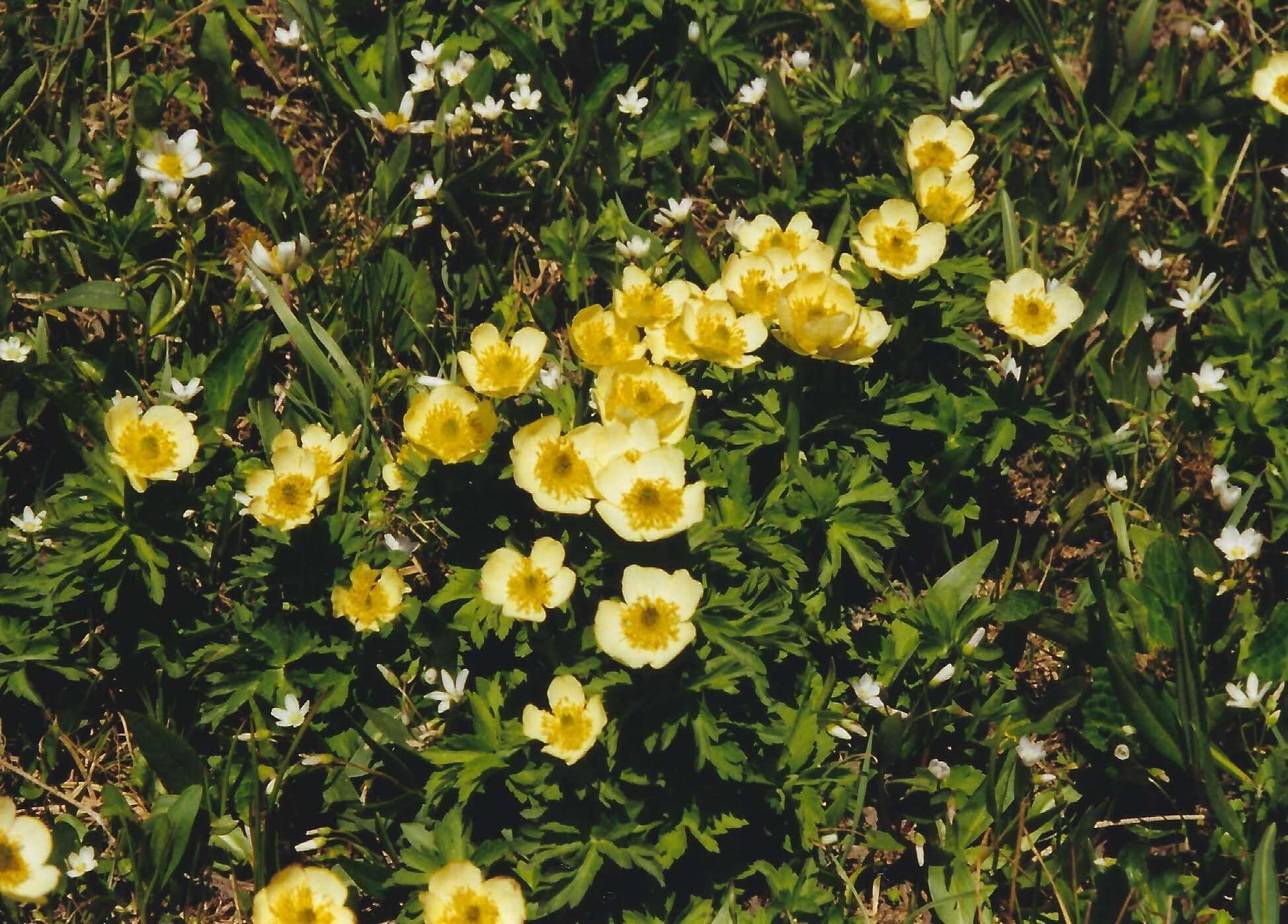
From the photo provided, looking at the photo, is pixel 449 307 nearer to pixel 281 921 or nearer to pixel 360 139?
pixel 360 139

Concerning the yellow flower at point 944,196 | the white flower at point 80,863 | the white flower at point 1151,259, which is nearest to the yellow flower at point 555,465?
the yellow flower at point 944,196

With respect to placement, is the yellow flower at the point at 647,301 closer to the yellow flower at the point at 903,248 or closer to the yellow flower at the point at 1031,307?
the yellow flower at the point at 903,248

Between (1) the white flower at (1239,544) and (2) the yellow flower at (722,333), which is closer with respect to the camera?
(2) the yellow flower at (722,333)

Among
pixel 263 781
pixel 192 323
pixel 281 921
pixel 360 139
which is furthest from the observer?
pixel 360 139

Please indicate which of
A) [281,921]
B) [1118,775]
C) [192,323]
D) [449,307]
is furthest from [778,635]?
[192,323]

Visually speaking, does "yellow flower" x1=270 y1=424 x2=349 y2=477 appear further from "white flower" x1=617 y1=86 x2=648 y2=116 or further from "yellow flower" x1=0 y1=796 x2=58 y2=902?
"white flower" x1=617 y1=86 x2=648 y2=116

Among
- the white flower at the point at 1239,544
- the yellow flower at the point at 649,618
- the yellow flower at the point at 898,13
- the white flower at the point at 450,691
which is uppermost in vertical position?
the yellow flower at the point at 898,13

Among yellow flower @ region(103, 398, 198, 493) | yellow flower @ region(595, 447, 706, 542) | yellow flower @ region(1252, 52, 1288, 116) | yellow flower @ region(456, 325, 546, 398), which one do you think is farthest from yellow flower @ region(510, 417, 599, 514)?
yellow flower @ region(1252, 52, 1288, 116)

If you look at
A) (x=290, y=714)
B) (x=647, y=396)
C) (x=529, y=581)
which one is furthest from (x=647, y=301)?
(x=290, y=714)
